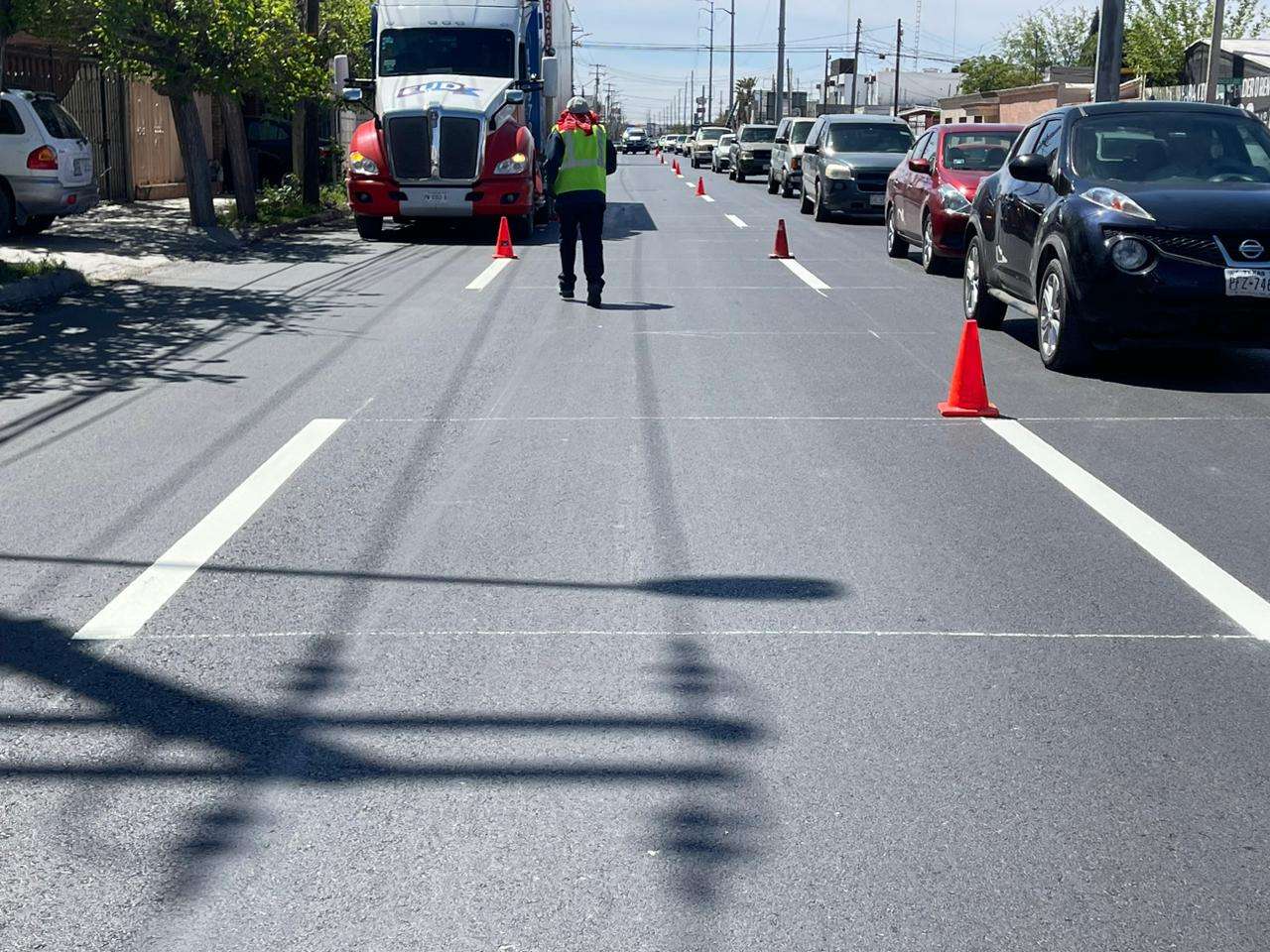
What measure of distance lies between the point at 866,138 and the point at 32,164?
1407 centimetres

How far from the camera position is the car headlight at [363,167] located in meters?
23.2

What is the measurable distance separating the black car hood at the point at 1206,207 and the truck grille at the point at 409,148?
561 inches

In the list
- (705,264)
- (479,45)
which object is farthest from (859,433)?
(479,45)

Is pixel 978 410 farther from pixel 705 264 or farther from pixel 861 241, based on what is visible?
pixel 861 241

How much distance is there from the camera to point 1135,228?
10.2 meters

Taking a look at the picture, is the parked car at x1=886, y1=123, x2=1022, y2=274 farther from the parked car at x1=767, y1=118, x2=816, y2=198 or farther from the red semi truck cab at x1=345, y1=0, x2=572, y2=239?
the parked car at x1=767, y1=118, x2=816, y2=198

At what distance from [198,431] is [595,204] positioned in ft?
21.6

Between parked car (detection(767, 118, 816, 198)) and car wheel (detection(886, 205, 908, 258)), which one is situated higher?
parked car (detection(767, 118, 816, 198))

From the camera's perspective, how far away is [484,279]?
17422 mm

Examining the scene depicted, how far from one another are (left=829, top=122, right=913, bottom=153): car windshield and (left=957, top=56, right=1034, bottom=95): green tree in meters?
63.7

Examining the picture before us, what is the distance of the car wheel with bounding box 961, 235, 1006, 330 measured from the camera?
1302 cm

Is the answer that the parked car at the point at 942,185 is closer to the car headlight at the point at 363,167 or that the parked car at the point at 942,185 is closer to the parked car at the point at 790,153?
the car headlight at the point at 363,167

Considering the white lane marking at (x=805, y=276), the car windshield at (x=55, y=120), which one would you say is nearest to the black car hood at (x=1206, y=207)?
the white lane marking at (x=805, y=276)

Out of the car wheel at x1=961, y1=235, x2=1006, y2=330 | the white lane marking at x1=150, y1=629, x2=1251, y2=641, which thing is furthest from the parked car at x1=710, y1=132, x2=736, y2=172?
the white lane marking at x1=150, y1=629, x2=1251, y2=641
